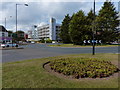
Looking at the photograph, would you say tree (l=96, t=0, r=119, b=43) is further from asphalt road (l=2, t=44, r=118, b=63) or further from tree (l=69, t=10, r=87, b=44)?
asphalt road (l=2, t=44, r=118, b=63)

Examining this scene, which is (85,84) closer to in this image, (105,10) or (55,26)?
(105,10)

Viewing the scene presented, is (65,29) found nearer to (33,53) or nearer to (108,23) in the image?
(108,23)

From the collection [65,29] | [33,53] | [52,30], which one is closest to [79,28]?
[65,29]

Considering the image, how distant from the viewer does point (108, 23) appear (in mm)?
36656

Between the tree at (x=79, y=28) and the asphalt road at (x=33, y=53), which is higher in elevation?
the tree at (x=79, y=28)

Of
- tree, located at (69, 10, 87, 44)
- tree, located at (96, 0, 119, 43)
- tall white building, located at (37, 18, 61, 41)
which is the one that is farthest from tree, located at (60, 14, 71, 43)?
tall white building, located at (37, 18, 61, 41)

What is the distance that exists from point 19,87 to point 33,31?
125 metres

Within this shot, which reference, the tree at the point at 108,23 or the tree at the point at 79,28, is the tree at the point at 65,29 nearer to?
the tree at the point at 79,28

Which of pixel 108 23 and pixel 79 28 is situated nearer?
pixel 79 28

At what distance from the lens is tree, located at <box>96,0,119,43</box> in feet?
118

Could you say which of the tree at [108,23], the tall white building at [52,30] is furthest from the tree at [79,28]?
the tall white building at [52,30]

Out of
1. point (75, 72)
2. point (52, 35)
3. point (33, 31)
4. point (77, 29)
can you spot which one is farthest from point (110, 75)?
point (33, 31)

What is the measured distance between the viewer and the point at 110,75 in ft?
15.7

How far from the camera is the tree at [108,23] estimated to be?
35969 mm
